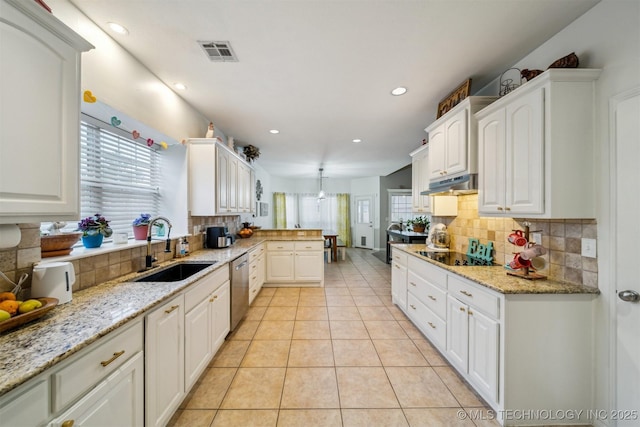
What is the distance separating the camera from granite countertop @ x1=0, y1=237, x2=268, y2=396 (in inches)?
30.6

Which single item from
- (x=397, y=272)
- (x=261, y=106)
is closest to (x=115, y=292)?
(x=261, y=106)

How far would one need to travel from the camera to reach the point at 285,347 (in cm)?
238

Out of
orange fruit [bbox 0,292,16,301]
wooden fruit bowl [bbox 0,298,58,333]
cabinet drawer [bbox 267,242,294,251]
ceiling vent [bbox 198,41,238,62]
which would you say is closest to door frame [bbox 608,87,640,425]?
ceiling vent [bbox 198,41,238,62]

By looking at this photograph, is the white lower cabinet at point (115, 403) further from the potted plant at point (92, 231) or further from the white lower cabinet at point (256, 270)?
the white lower cabinet at point (256, 270)

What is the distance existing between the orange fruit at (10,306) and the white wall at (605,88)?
3103mm

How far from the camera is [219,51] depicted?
187cm

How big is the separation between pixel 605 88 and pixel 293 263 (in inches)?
158

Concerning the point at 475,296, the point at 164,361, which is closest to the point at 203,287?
the point at 164,361

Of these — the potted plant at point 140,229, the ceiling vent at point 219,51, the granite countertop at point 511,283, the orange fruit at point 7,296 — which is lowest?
the granite countertop at point 511,283

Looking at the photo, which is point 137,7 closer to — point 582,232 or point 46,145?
point 46,145

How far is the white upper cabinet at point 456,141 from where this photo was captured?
214 cm

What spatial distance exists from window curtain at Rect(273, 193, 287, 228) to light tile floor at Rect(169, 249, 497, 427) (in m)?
5.26

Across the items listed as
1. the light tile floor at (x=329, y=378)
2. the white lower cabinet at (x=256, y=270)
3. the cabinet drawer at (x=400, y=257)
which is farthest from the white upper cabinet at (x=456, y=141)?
the white lower cabinet at (x=256, y=270)

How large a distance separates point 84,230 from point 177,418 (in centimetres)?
146
